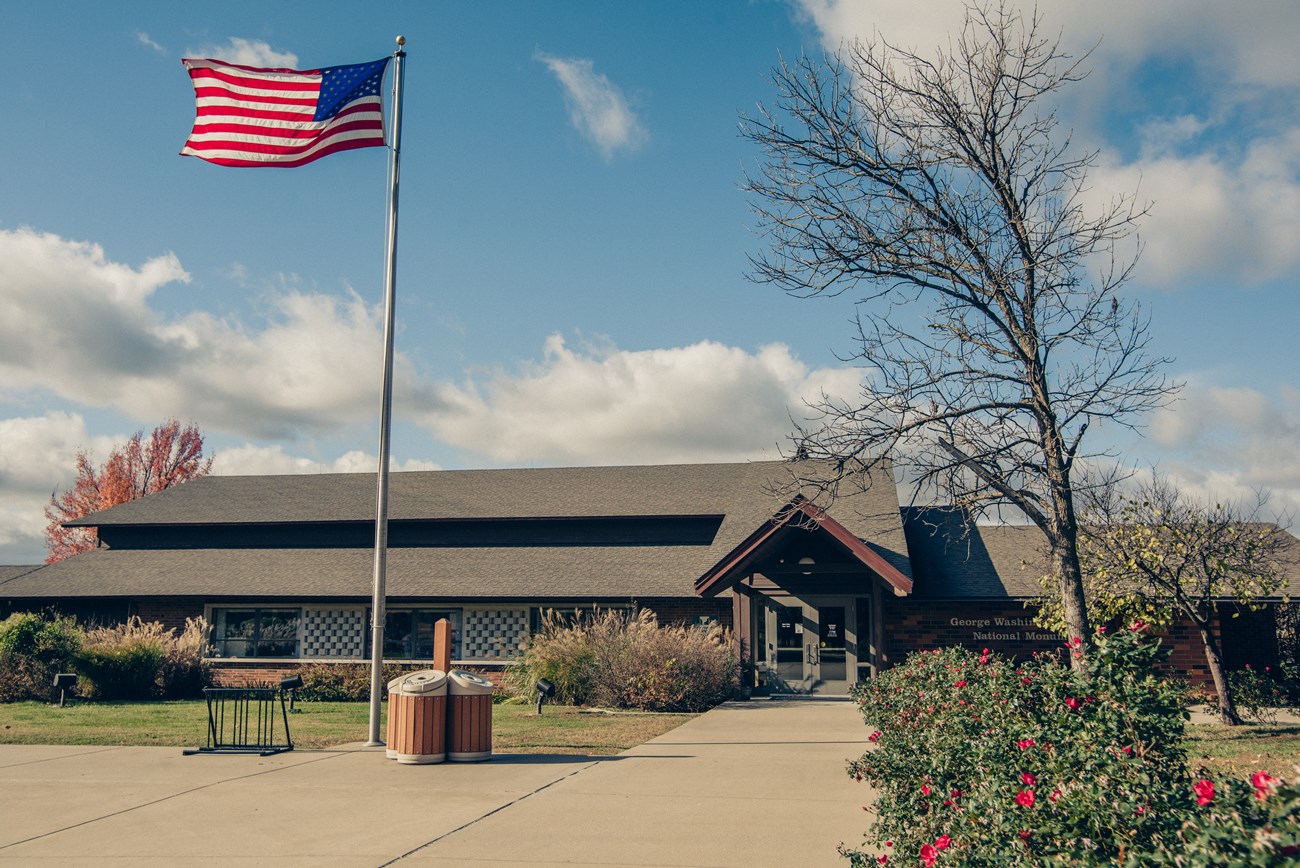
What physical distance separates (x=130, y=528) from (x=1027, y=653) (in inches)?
1012

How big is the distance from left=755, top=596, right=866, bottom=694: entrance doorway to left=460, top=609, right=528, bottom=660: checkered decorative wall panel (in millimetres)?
6387

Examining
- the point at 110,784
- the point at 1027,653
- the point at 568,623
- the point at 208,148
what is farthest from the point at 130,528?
the point at 1027,653

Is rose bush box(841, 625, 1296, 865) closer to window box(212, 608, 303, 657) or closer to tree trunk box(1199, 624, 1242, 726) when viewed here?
tree trunk box(1199, 624, 1242, 726)

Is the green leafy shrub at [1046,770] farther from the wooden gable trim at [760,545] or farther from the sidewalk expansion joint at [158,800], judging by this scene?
the wooden gable trim at [760,545]

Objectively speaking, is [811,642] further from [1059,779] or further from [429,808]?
[1059,779]

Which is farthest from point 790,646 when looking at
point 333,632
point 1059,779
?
point 1059,779

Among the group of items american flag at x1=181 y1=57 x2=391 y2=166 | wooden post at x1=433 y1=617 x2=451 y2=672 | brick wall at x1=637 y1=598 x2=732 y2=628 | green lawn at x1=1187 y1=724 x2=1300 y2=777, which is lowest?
green lawn at x1=1187 y1=724 x2=1300 y2=777

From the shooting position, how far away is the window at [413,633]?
2608 centimetres

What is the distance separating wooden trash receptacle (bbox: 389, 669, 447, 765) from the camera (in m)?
11.6

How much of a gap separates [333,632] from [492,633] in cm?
443

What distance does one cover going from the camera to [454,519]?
29.0 metres

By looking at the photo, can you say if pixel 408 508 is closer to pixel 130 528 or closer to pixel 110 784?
pixel 130 528

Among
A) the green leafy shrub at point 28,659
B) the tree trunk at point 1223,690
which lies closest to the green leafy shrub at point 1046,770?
the tree trunk at point 1223,690

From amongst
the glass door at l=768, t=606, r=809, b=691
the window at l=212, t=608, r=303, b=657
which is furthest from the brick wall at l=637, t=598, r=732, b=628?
the window at l=212, t=608, r=303, b=657
